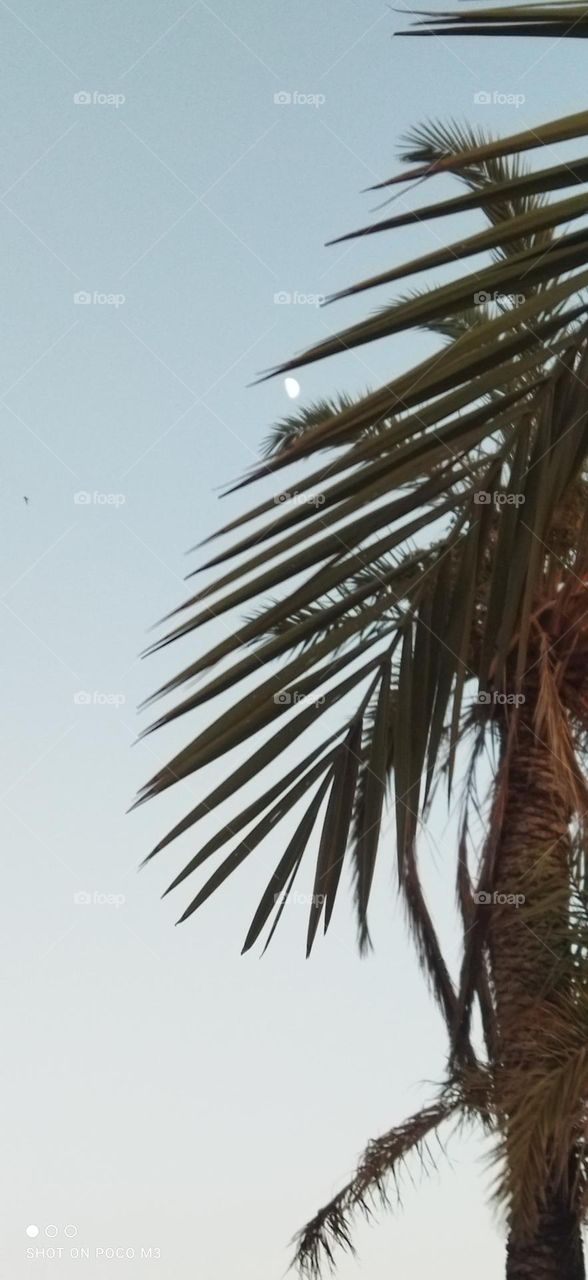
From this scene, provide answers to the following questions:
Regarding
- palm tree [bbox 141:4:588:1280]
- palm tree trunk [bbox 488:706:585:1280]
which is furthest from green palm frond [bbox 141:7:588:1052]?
palm tree trunk [bbox 488:706:585:1280]

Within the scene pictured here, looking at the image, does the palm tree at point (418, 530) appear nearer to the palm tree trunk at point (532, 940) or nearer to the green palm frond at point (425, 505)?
the green palm frond at point (425, 505)

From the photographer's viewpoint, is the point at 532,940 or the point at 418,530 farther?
the point at 532,940

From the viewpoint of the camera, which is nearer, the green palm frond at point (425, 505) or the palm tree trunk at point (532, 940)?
the green palm frond at point (425, 505)

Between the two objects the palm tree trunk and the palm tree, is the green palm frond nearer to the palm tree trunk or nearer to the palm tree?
the palm tree

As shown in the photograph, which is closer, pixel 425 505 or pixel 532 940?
pixel 425 505

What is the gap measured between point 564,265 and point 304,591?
446mm

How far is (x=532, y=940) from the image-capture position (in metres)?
9.02

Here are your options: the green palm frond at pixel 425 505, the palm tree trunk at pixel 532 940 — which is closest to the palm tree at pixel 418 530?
the green palm frond at pixel 425 505

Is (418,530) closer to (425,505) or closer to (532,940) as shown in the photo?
(425,505)

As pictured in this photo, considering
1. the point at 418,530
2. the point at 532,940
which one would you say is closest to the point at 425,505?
the point at 418,530

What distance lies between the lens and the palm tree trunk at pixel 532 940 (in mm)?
8656

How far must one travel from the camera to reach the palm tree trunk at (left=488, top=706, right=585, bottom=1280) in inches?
341

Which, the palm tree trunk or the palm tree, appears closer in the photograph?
the palm tree

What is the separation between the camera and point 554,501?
1876 millimetres
